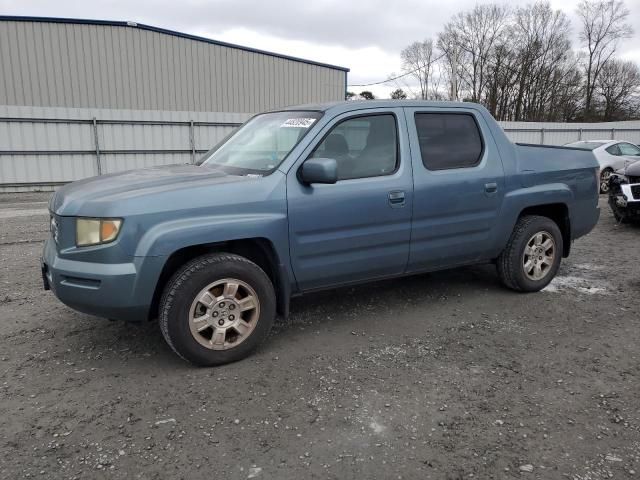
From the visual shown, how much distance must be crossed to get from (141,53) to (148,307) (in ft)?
59.0

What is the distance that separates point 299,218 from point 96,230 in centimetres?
130

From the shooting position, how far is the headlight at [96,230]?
309 centimetres

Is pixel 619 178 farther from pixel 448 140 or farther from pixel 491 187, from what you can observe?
pixel 448 140

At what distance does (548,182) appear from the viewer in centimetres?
485

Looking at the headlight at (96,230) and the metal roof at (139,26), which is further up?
the metal roof at (139,26)

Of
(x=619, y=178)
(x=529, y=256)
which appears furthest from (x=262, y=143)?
(x=619, y=178)

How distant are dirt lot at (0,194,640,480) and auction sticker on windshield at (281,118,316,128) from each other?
5.24ft

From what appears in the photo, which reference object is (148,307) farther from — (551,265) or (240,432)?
(551,265)

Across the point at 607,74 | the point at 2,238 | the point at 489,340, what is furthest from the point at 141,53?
the point at 607,74

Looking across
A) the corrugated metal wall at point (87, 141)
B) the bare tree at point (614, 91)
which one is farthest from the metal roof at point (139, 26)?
the bare tree at point (614, 91)

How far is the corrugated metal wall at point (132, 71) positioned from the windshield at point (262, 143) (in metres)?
16.2

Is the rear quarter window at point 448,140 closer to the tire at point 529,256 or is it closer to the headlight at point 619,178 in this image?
the tire at point 529,256

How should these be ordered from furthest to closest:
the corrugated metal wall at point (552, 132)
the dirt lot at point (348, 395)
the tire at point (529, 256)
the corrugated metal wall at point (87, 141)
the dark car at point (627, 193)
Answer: the corrugated metal wall at point (552, 132)
the corrugated metal wall at point (87, 141)
the dark car at point (627, 193)
the tire at point (529, 256)
the dirt lot at point (348, 395)

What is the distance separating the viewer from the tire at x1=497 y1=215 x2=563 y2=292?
4.76 metres
